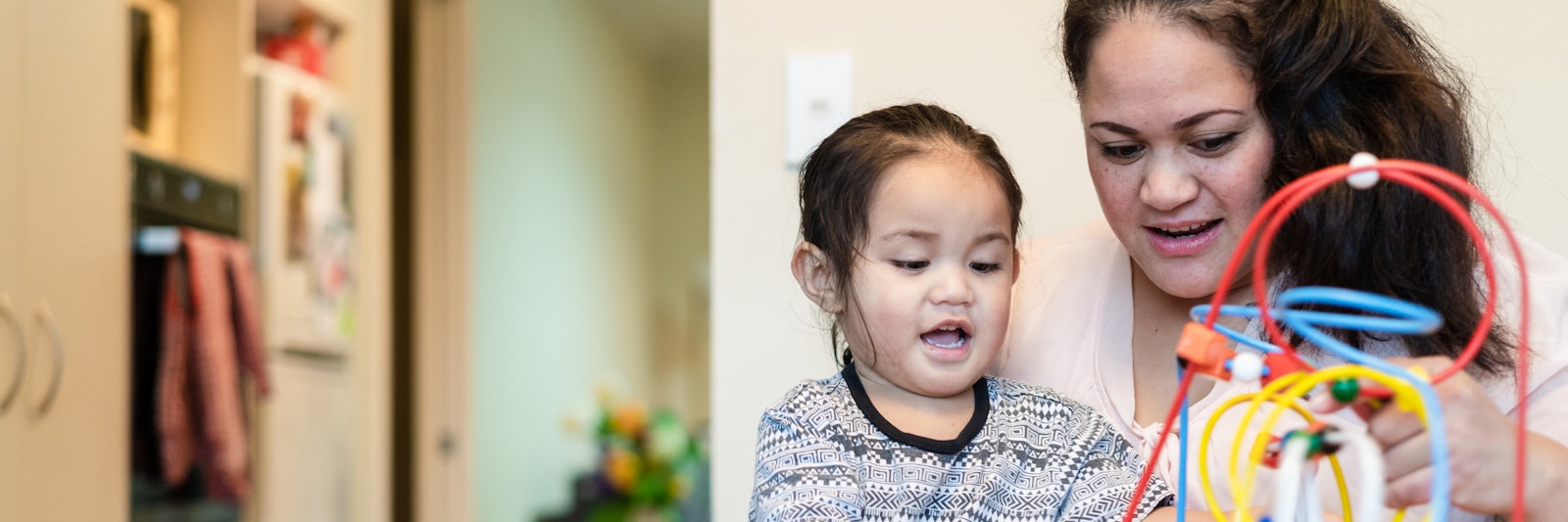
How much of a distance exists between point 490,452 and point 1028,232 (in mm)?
2785

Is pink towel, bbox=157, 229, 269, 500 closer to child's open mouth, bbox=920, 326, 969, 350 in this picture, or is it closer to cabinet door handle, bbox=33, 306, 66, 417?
cabinet door handle, bbox=33, 306, 66, 417

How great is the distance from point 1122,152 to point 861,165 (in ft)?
0.76

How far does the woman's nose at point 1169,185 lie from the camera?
3.63 feet

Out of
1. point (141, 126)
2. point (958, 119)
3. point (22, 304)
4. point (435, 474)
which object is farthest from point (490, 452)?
point (958, 119)

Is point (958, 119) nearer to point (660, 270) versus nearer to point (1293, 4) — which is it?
point (1293, 4)

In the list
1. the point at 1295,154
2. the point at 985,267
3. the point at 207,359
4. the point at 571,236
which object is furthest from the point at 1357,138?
the point at 571,236

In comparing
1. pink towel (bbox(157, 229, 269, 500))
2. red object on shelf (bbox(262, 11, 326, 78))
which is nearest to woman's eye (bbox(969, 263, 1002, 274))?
pink towel (bbox(157, 229, 269, 500))

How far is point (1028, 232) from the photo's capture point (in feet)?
5.17

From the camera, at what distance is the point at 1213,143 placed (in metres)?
1.12

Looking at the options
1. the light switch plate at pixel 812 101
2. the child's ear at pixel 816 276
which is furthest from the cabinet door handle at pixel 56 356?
the child's ear at pixel 816 276

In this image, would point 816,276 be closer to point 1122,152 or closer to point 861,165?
point 861,165

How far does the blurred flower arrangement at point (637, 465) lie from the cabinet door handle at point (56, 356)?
269 centimetres

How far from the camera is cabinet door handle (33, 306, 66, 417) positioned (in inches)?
81.0

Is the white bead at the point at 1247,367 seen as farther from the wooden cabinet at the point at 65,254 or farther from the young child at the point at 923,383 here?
the wooden cabinet at the point at 65,254
